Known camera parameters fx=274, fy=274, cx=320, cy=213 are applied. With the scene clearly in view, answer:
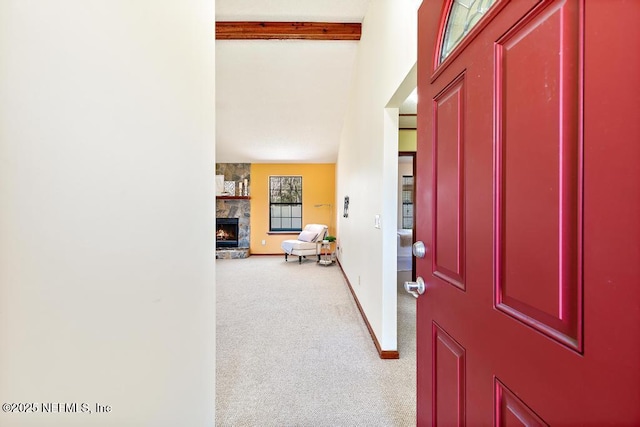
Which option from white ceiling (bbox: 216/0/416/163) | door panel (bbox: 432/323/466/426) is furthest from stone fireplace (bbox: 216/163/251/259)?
door panel (bbox: 432/323/466/426)

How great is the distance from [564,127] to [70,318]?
3.49ft

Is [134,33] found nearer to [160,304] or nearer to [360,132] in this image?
[160,304]

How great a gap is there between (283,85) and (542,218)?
4654 millimetres

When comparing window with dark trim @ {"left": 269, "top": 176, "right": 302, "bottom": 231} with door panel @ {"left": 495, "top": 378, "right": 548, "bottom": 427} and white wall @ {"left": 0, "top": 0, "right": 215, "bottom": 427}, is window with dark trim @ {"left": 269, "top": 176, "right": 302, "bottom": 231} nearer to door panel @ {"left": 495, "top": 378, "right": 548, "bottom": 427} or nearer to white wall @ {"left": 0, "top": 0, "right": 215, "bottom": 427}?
white wall @ {"left": 0, "top": 0, "right": 215, "bottom": 427}

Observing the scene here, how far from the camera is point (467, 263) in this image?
2.55ft

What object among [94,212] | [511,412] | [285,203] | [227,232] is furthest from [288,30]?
[227,232]

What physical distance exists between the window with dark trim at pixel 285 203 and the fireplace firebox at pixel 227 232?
0.92m

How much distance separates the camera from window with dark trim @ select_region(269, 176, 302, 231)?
7.14 meters

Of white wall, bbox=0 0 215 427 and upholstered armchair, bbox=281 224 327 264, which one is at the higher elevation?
white wall, bbox=0 0 215 427

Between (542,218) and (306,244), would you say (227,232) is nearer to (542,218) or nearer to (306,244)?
(306,244)

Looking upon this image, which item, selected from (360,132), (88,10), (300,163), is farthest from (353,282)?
(300,163)

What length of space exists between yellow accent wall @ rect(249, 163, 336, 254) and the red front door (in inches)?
244

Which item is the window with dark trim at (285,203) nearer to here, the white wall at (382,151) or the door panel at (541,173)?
the white wall at (382,151)

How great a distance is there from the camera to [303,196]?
23.3ft
